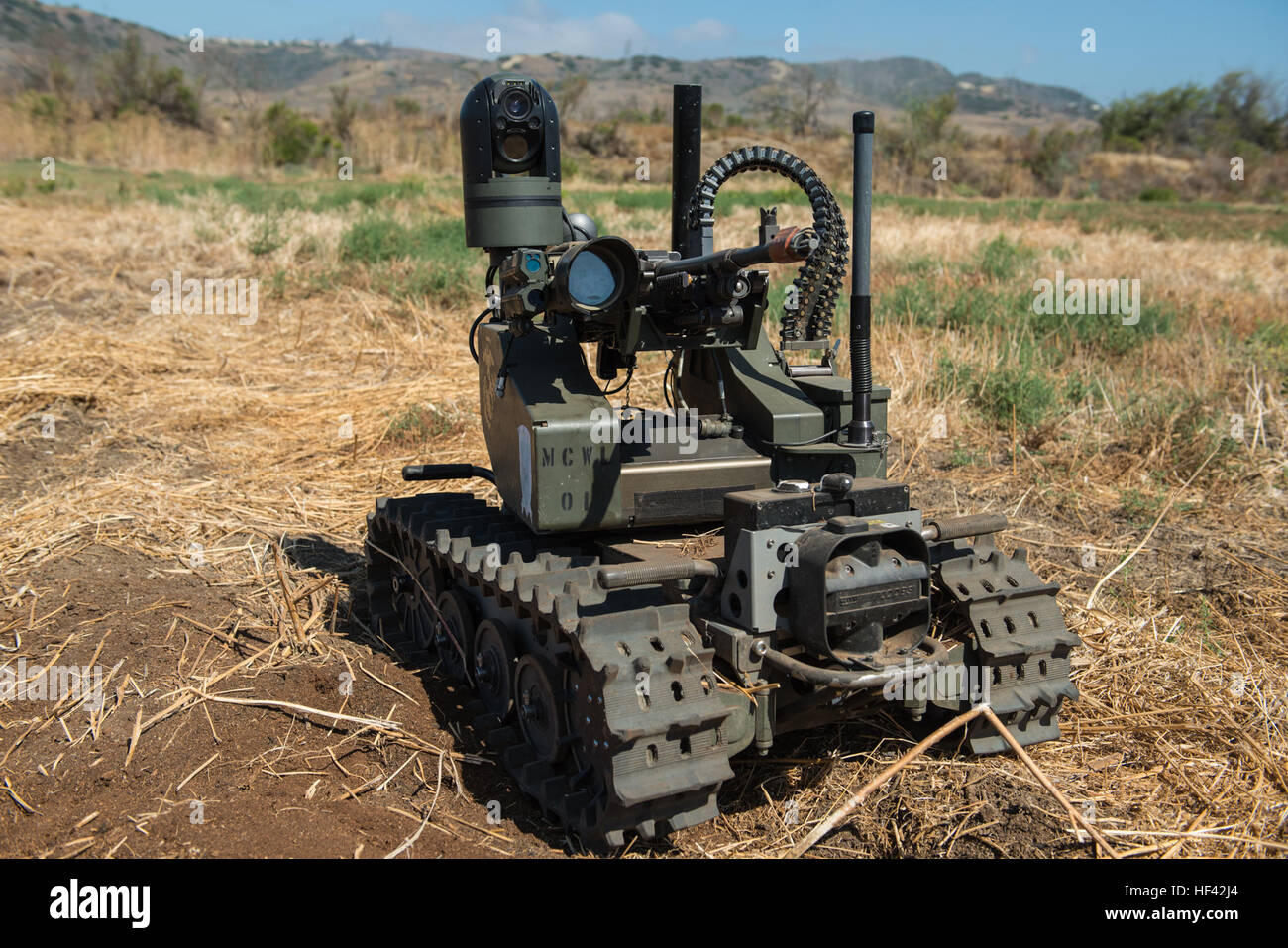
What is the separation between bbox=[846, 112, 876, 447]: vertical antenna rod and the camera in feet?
12.5

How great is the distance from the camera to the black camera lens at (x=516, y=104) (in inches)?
179

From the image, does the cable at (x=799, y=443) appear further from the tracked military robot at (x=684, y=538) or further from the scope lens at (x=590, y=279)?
the scope lens at (x=590, y=279)

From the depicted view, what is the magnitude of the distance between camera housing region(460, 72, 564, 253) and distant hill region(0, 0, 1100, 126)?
63835mm

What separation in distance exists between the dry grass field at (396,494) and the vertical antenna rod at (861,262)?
1.50 m

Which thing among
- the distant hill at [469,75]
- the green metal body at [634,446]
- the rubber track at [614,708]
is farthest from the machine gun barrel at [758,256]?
the distant hill at [469,75]

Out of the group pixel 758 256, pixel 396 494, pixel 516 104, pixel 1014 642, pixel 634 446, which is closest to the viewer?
pixel 758 256

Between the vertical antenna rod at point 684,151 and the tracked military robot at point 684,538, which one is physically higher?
the vertical antenna rod at point 684,151

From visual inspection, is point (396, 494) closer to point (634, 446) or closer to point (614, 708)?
point (634, 446)

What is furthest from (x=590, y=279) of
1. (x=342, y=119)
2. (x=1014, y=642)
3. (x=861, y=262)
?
(x=342, y=119)

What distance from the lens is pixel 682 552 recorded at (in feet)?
14.0

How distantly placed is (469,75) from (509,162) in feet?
350

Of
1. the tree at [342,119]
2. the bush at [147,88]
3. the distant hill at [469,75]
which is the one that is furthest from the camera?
the distant hill at [469,75]

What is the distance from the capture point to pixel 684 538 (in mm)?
4477

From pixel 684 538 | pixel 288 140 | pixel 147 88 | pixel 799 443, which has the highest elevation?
pixel 147 88
